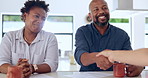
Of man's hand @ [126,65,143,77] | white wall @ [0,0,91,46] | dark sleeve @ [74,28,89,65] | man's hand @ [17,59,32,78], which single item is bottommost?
man's hand @ [126,65,143,77]

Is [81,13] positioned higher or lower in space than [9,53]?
higher

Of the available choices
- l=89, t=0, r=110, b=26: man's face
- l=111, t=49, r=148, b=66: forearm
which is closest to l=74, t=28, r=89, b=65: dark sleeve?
l=89, t=0, r=110, b=26: man's face

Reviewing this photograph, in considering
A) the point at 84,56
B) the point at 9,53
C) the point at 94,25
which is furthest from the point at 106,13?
the point at 9,53

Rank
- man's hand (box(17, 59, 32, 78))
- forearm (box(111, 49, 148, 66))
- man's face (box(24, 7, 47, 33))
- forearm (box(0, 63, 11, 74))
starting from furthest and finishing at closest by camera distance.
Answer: man's face (box(24, 7, 47, 33)), forearm (box(0, 63, 11, 74)), man's hand (box(17, 59, 32, 78)), forearm (box(111, 49, 148, 66))

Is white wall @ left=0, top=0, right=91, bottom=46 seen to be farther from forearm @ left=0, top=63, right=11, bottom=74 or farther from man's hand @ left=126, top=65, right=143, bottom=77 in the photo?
man's hand @ left=126, top=65, right=143, bottom=77

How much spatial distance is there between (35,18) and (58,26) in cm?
348

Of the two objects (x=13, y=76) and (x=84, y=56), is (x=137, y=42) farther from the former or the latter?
(x=13, y=76)

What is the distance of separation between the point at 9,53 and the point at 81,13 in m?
3.56

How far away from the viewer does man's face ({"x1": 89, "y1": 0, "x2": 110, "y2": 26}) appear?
5.60ft

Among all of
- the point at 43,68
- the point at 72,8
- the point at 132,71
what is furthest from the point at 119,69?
the point at 72,8

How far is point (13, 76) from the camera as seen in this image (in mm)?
1106

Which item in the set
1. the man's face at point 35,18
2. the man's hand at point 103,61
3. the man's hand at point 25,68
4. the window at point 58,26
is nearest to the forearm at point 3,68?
the man's hand at point 25,68

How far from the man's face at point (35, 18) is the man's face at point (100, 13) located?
410 mm

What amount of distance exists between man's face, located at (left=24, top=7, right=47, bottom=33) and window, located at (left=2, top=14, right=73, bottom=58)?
3.31 m
